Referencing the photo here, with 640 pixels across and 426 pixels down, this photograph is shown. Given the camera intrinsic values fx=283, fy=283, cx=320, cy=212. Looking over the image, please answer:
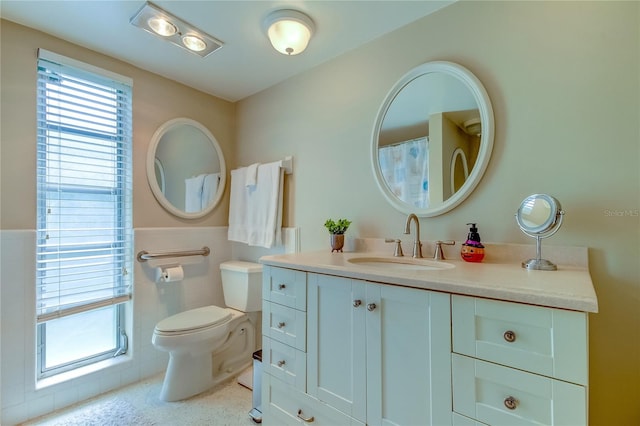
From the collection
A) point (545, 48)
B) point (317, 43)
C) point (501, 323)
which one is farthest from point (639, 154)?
point (317, 43)

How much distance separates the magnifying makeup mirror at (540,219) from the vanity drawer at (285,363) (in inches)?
40.0

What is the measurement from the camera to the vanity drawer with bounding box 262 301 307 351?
1.26m

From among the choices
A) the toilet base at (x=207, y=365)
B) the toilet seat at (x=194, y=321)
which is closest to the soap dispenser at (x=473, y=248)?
the toilet seat at (x=194, y=321)

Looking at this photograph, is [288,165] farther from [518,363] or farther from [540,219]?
[518,363]

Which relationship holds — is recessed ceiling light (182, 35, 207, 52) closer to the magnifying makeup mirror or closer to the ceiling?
the ceiling

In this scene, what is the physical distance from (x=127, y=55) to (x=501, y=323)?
100 inches

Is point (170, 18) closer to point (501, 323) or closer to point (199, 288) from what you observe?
point (199, 288)

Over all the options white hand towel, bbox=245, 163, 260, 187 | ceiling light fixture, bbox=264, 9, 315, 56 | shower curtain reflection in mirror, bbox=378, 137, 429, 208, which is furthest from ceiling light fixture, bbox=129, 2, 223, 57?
shower curtain reflection in mirror, bbox=378, 137, 429, 208

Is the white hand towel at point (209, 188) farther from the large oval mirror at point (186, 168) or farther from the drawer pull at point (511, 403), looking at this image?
the drawer pull at point (511, 403)

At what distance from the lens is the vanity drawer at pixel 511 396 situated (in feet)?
2.34

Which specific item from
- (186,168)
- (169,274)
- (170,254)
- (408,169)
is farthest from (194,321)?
(408,169)

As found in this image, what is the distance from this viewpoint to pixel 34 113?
64.3 inches

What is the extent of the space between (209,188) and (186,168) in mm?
245

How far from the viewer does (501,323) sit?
811 mm
